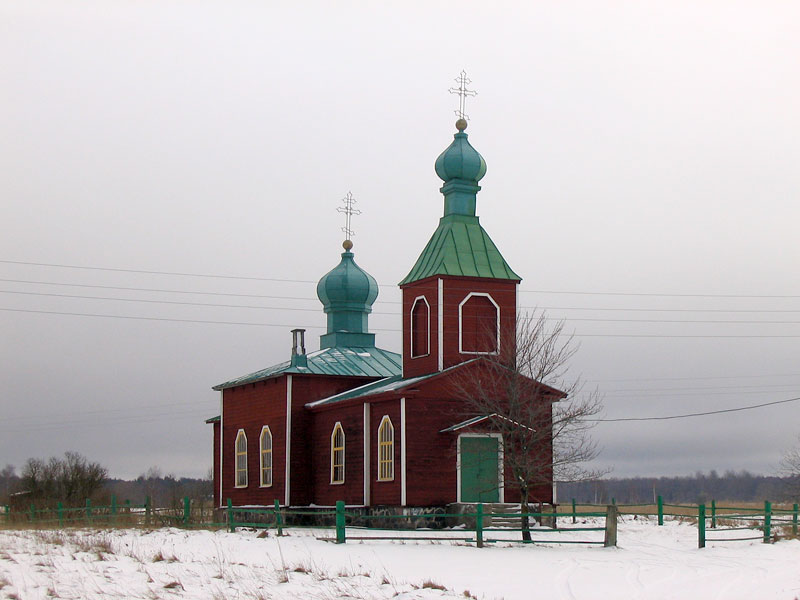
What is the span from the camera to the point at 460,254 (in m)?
32.7

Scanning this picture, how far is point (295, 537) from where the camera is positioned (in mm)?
27219

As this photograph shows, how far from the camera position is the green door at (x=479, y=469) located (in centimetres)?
3025

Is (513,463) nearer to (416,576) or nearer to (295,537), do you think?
(295,537)

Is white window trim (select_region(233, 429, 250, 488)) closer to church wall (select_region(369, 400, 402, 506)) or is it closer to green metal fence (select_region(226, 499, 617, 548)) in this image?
green metal fence (select_region(226, 499, 617, 548))

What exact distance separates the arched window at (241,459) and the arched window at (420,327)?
24.8ft

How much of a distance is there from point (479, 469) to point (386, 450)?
8.18ft

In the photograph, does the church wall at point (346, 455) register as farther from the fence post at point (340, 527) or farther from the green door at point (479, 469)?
the fence post at point (340, 527)

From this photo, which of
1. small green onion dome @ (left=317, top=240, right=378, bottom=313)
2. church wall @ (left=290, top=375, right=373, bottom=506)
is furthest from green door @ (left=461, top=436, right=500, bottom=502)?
small green onion dome @ (left=317, top=240, right=378, bottom=313)

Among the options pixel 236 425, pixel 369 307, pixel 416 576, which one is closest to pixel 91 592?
pixel 416 576

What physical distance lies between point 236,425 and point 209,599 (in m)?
21.6

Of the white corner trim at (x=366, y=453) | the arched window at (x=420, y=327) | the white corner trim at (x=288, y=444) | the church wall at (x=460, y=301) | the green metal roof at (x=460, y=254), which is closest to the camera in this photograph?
the white corner trim at (x=366, y=453)

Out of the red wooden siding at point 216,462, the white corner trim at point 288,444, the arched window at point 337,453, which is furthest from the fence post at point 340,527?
the red wooden siding at point 216,462

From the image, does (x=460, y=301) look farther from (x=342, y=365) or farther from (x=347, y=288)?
(x=347, y=288)

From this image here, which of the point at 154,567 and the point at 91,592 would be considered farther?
the point at 154,567
